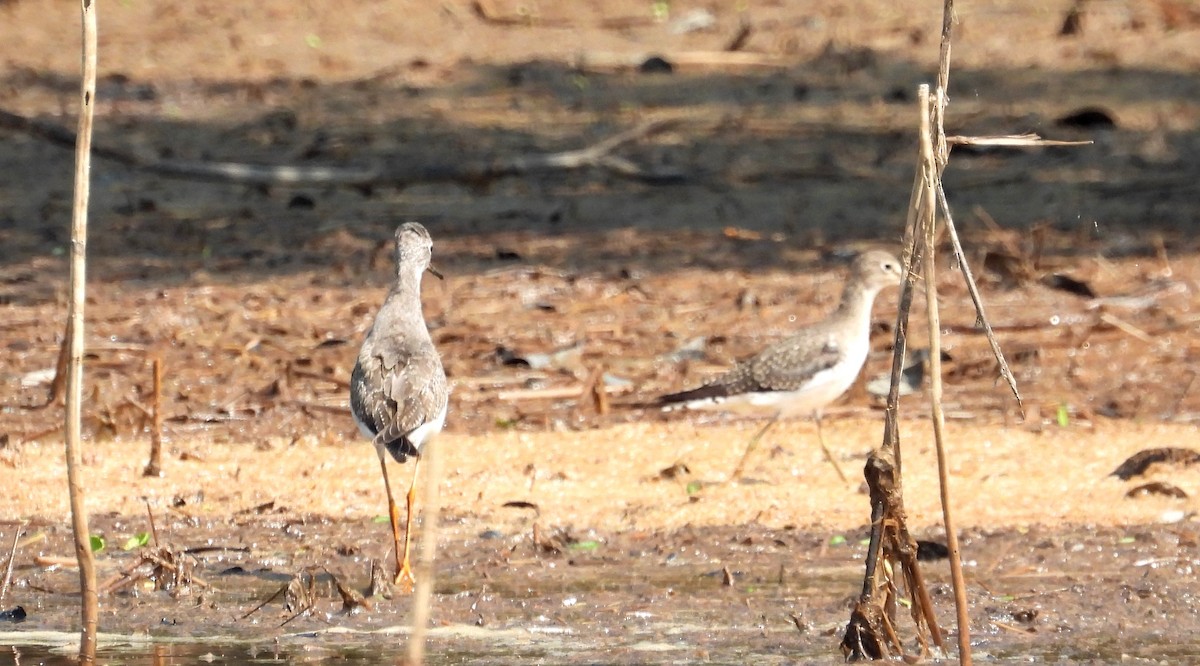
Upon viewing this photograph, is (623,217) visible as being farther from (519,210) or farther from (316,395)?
(316,395)

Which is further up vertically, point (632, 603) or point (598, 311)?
point (598, 311)

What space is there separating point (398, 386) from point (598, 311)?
4750 millimetres

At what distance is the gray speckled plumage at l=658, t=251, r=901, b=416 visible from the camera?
9.33 metres

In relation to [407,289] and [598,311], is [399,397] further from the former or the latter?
[598,311]

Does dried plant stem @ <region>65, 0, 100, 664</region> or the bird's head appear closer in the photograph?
dried plant stem @ <region>65, 0, 100, 664</region>

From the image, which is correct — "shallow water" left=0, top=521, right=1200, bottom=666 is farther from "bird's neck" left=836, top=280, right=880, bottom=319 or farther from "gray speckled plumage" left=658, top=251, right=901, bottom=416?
"bird's neck" left=836, top=280, right=880, bottom=319

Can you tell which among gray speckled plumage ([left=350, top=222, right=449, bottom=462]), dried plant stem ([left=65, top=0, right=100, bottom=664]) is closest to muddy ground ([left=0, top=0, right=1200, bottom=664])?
gray speckled plumage ([left=350, top=222, right=449, bottom=462])

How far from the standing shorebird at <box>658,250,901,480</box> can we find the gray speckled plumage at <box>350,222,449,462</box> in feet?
5.63

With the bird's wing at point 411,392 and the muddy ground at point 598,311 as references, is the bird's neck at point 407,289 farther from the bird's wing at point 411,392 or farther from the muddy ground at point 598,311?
the muddy ground at point 598,311

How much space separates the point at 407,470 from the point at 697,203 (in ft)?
20.9

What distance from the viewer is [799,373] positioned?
936cm

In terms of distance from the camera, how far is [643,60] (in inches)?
745

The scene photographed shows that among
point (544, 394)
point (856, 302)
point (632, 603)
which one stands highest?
point (856, 302)

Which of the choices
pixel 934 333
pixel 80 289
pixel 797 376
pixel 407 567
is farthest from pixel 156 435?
pixel 934 333
